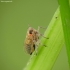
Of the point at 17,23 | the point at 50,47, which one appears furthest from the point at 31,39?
the point at 17,23

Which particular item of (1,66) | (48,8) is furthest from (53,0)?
(1,66)

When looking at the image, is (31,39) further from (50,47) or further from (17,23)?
(17,23)

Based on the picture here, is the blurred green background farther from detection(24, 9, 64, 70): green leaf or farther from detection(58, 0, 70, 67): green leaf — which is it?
detection(58, 0, 70, 67): green leaf

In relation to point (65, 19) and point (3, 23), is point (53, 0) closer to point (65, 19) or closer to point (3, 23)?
point (3, 23)

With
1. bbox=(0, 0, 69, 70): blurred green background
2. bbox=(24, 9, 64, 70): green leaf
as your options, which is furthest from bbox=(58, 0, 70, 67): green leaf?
bbox=(0, 0, 69, 70): blurred green background

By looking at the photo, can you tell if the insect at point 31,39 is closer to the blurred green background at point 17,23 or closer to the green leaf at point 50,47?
the green leaf at point 50,47

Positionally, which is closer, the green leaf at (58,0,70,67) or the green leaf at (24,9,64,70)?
the green leaf at (58,0,70,67)
